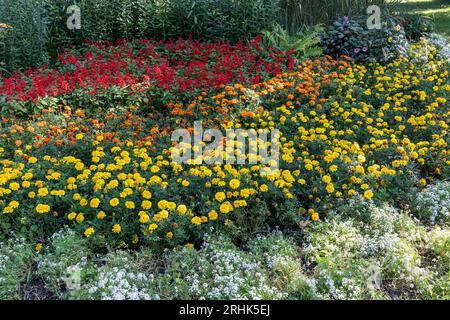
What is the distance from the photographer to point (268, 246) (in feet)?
10.9

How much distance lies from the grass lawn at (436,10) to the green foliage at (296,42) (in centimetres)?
449

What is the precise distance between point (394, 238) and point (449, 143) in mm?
1742

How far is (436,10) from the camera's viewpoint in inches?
524

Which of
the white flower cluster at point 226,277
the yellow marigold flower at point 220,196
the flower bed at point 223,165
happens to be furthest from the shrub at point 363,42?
the white flower cluster at point 226,277

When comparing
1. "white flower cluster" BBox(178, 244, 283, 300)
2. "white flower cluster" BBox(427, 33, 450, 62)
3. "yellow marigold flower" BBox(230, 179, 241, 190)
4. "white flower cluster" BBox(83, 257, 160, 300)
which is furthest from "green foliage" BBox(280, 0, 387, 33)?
"white flower cluster" BBox(83, 257, 160, 300)

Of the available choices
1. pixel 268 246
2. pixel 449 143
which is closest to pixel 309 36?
pixel 449 143

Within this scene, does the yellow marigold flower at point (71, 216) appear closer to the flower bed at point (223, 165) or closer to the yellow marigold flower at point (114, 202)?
the flower bed at point (223, 165)

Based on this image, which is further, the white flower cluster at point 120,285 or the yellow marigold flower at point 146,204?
the yellow marigold flower at point 146,204

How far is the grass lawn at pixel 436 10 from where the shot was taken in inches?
427

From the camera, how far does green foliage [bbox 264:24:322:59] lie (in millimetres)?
6680

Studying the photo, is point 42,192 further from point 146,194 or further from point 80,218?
point 146,194
